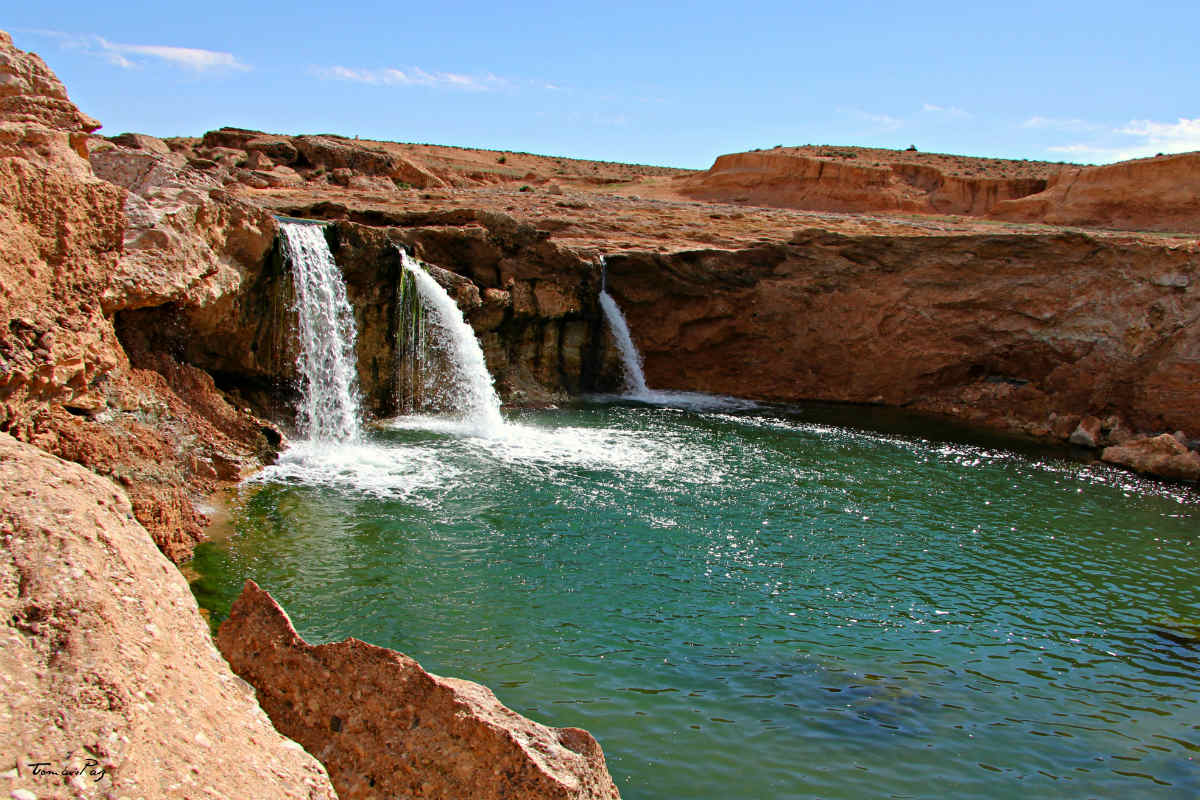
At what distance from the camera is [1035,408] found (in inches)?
720

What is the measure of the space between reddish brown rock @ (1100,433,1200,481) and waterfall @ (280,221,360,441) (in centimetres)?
1301

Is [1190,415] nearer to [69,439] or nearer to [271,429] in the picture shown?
[271,429]

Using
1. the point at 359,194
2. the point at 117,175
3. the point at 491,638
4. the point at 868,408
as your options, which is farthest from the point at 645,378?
the point at 491,638

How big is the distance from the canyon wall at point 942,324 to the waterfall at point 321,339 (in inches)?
307

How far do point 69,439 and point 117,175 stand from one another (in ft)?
13.5

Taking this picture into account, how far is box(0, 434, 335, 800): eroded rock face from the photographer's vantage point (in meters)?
2.86

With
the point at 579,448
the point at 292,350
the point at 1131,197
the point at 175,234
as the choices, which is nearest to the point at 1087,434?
the point at 579,448

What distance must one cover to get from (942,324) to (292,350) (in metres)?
13.8

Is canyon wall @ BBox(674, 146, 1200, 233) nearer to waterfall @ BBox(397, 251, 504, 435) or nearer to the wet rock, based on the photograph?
the wet rock

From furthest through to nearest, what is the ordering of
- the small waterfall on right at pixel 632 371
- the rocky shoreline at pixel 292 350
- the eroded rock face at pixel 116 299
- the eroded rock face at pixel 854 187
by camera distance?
the eroded rock face at pixel 854 187 < the small waterfall on right at pixel 632 371 < the eroded rock face at pixel 116 299 < the rocky shoreline at pixel 292 350

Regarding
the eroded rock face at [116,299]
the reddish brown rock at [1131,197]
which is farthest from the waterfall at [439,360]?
the reddish brown rock at [1131,197]

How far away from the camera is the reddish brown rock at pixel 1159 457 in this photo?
1444cm

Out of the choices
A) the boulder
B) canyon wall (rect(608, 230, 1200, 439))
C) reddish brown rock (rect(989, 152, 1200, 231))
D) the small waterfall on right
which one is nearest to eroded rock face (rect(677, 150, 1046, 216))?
reddish brown rock (rect(989, 152, 1200, 231))

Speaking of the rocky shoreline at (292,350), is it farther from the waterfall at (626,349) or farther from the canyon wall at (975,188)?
the canyon wall at (975,188)
